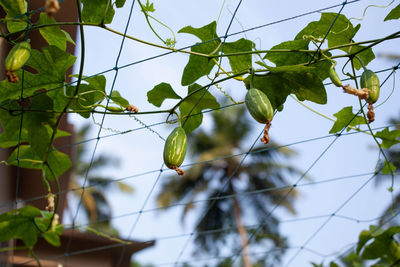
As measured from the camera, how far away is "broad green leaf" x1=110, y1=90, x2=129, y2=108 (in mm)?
1234

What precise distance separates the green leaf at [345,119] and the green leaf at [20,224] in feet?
2.99

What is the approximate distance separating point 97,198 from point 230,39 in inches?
758

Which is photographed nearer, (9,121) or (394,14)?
(394,14)

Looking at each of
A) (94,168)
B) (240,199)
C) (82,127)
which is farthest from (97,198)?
(240,199)

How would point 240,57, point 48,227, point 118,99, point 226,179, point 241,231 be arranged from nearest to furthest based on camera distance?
1. point 240,57
2. point 118,99
3. point 48,227
4. point 241,231
5. point 226,179

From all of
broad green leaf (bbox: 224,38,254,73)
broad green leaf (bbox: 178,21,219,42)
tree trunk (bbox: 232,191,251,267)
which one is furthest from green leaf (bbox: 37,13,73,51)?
tree trunk (bbox: 232,191,251,267)

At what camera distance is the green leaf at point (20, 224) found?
1.54 meters

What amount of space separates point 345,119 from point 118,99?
588 millimetres

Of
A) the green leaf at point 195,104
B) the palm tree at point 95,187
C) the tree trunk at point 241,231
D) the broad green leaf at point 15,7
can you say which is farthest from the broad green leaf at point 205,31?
the palm tree at point 95,187

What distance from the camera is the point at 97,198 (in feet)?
64.8

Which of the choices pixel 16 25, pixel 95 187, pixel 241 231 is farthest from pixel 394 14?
pixel 95 187

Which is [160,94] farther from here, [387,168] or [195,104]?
[387,168]

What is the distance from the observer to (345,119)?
1313 millimetres

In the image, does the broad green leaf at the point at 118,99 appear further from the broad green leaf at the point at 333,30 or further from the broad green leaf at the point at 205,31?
the broad green leaf at the point at 333,30
